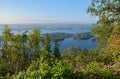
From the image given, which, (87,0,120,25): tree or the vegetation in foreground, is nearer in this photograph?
the vegetation in foreground

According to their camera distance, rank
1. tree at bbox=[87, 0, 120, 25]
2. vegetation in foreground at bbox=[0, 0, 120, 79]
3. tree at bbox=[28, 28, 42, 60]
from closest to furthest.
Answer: vegetation in foreground at bbox=[0, 0, 120, 79], tree at bbox=[87, 0, 120, 25], tree at bbox=[28, 28, 42, 60]

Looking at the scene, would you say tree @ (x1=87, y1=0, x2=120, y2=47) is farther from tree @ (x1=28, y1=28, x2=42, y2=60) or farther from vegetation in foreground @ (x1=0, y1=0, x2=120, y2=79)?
tree @ (x1=28, y1=28, x2=42, y2=60)

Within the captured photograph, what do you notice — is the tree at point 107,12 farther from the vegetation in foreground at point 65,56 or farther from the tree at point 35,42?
the tree at point 35,42

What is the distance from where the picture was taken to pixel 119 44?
13.1m

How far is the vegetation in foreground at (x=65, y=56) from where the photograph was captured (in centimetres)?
655

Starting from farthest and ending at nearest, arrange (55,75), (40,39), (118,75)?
1. (40,39)
2. (118,75)
3. (55,75)

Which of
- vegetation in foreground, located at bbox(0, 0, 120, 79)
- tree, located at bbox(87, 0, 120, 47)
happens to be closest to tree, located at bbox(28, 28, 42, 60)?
vegetation in foreground, located at bbox(0, 0, 120, 79)

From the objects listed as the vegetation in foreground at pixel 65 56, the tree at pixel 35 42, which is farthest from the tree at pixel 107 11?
the tree at pixel 35 42

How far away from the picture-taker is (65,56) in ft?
196

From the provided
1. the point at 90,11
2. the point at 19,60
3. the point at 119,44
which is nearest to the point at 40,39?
the point at 19,60

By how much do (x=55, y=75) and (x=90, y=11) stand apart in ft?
46.1

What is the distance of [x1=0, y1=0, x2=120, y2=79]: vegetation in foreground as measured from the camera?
6547 mm

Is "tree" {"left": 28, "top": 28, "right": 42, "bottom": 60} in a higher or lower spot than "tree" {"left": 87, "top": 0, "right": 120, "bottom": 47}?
lower

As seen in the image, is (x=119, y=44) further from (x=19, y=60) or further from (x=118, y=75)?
(x=19, y=60)
